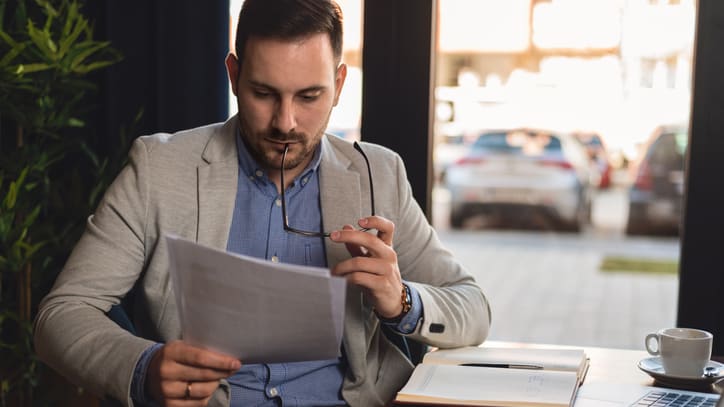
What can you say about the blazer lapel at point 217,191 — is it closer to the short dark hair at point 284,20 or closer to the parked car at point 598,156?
the short dark hair at point 284,20

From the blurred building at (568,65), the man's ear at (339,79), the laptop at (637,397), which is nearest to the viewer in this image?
the laptop at (637,397)

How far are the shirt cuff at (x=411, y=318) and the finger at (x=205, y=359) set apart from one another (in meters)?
0.42

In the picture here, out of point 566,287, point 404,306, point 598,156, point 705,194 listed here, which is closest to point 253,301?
point 404,306

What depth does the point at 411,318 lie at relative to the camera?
1.50m

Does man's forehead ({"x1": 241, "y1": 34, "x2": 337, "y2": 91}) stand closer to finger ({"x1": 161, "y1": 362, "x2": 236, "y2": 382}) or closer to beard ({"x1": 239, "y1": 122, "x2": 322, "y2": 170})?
beard ({"x1": 239, "y1": 122, "x2": 322, "y2": 170})

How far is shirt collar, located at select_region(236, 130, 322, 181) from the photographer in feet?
5.39

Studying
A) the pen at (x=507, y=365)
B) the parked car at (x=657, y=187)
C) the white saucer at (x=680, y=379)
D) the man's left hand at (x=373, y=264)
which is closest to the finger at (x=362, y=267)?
the man's left hand at (x=373, y=264)

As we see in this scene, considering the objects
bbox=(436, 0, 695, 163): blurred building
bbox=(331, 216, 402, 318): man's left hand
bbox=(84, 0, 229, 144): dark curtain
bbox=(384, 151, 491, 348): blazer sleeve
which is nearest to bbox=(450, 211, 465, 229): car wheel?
bbox=(436, 0, 695, 163): blurred building

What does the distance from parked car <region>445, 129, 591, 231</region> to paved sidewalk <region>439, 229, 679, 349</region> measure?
308mm

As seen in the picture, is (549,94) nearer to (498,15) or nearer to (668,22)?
(498,15)

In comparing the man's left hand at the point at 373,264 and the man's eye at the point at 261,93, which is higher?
the man's eye at the point at 261,93

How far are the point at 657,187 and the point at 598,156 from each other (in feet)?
2.37

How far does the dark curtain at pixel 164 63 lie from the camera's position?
2.39 meters

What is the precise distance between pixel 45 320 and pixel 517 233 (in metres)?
7.87
